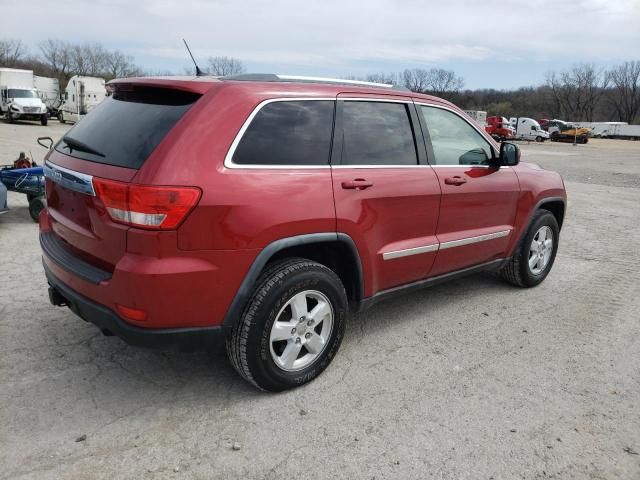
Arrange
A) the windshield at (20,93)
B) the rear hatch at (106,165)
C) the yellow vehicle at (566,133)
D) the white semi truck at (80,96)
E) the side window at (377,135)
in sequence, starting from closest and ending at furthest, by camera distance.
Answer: the rear hatch at (106,165) → the side window at (377,135) → the windshield at (20,93) → the white semi truck at (80,96) → the yellow vehicle at (566,133)

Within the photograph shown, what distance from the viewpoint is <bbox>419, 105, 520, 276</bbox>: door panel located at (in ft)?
13.0

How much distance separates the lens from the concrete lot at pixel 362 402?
8.35 feet

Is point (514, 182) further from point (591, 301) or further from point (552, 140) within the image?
point (552, 140)

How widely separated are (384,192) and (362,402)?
131 cm

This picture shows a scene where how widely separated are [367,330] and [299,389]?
3.36ft

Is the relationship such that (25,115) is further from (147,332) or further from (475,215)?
(147,332)

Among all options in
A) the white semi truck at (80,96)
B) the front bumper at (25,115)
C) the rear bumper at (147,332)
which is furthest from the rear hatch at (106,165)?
the front bumper at (25,115)

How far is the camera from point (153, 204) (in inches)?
98.8

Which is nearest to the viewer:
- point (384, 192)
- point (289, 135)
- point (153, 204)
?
point (153, 204)

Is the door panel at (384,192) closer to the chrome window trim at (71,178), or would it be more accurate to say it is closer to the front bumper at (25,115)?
the chrome window trim at (71,178)

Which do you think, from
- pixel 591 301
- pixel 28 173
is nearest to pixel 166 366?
pixel 591 301

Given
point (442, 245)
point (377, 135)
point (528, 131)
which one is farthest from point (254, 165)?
point (528, 131)

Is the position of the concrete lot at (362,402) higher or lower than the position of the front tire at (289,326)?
lower

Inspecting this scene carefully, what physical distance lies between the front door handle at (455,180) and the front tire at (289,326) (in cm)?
127
